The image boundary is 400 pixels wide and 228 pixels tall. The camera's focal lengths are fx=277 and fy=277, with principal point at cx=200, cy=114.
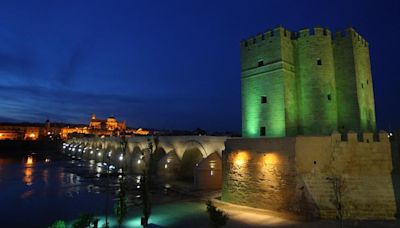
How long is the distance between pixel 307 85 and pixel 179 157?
14488 millimetres

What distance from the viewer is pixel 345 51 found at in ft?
60.0

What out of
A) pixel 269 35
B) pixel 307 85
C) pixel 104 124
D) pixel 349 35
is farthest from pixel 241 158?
pixel 104 124

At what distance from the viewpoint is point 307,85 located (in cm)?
1828

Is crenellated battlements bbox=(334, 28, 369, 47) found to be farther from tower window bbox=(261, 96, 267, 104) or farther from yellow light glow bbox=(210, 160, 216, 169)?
yellow light glow bbox=(210, 160, 216, 169)

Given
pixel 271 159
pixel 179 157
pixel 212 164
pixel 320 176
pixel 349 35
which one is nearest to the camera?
pixel 320 176

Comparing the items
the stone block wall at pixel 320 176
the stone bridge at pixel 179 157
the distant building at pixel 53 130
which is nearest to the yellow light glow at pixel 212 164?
the stone bridge at pixel 179 157

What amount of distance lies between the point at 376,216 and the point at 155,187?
1648cm

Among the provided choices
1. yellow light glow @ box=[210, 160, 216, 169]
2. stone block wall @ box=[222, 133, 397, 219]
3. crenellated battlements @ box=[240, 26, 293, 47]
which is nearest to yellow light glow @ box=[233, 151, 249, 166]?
stone block wall @ box=[222, 133, 397, 219]

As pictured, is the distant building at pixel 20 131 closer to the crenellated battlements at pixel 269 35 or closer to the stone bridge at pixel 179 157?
the stone bridge at pixel 179 157

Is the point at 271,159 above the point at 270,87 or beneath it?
beneath

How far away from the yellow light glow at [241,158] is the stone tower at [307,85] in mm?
2702

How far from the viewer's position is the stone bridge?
21531 mm

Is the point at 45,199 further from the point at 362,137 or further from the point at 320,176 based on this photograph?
the point at 362,137

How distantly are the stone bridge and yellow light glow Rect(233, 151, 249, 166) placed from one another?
481 cm
